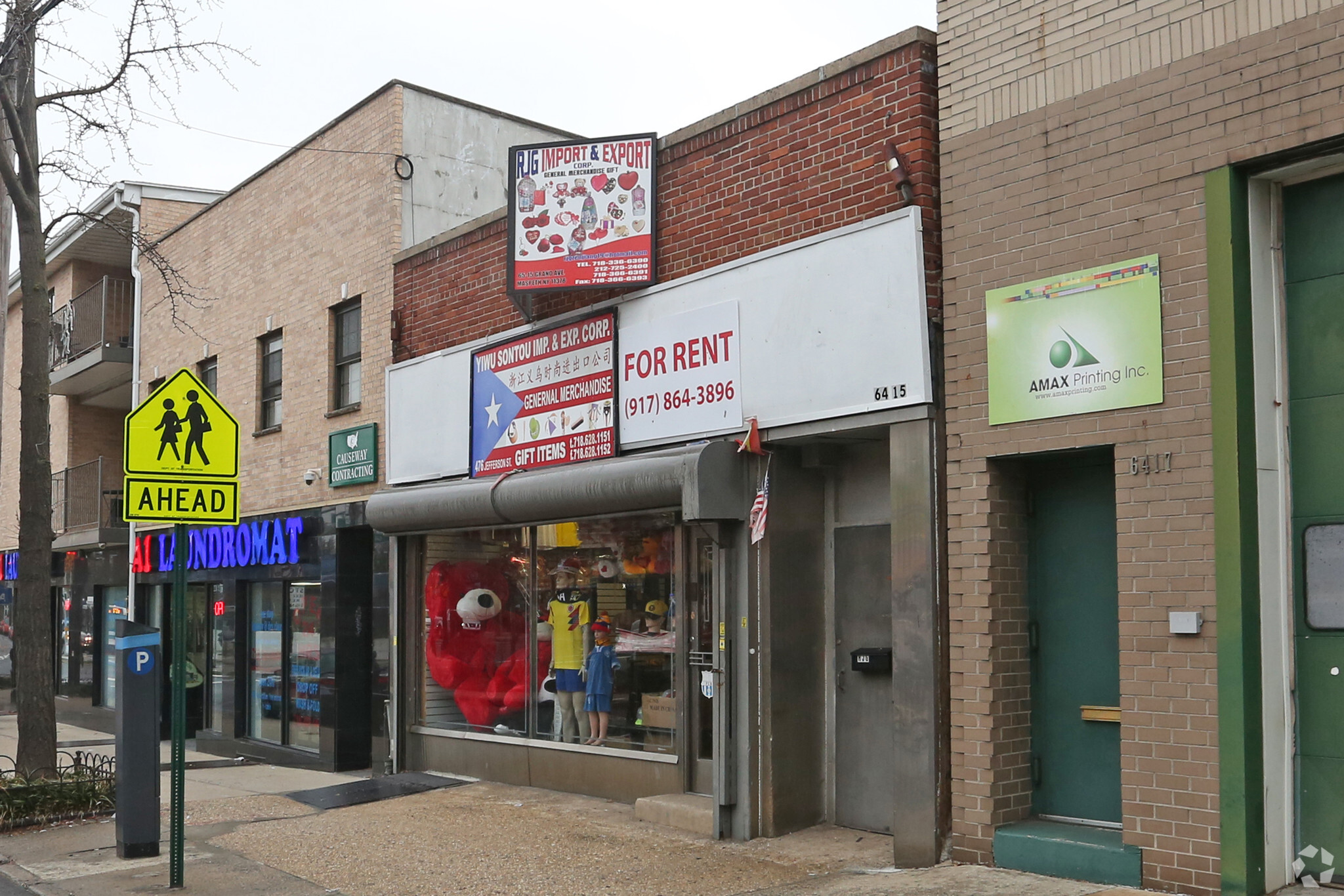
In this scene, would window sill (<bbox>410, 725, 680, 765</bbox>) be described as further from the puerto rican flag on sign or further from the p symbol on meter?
the p symbol on meter

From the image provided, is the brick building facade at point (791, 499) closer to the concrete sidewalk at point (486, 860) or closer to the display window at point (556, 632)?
the display window at point (556, 632)

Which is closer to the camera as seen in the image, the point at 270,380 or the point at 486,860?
the point at 486,860

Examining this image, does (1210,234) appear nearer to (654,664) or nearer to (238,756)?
(654,664)

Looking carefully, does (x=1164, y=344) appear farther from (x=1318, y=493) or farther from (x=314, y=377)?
(x=314, y=377)

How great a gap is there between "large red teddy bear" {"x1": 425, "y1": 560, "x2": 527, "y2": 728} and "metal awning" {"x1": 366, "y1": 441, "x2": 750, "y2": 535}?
71 cm

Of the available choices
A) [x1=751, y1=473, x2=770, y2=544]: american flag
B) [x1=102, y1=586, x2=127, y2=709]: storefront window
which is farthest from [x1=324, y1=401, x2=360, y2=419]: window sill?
[x1=102, y1=586, x2=127, y2=709]: storefront window

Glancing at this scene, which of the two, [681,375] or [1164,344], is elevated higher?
[681,375]

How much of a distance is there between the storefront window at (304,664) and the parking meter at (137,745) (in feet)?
20.7

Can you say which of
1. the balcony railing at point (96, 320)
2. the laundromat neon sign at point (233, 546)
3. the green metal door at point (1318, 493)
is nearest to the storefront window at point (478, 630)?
the laundromat neon sign at point (233, 546)

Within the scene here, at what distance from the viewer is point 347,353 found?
16.1 meters

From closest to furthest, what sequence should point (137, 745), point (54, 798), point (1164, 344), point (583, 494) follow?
1. point (1164, 344)
2. point (137, 745)
3. point (583, 494)
4. point (54, 798)

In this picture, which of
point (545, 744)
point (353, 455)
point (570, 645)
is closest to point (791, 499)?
point (570, 645)

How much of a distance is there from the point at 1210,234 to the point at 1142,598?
1.99 metres

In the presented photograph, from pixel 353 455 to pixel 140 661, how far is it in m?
5.99
